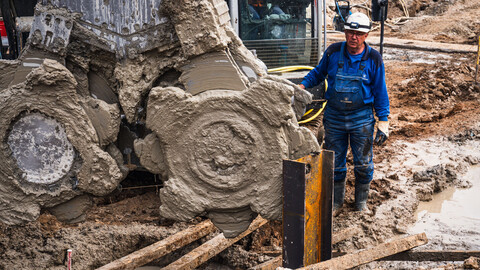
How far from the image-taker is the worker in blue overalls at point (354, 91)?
14.4ft

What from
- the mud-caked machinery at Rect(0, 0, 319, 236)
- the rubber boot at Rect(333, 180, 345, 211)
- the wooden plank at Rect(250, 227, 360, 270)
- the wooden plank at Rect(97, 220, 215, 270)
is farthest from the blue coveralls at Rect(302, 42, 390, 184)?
the wooden plank at Rect(97, 220, 215, 270)

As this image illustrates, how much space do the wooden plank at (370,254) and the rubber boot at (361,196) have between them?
101 centimetres

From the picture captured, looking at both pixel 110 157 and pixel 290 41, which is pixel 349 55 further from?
pixel 290 41

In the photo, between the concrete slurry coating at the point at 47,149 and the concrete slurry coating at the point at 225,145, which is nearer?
the concrete slurry coating at the point at 225,145

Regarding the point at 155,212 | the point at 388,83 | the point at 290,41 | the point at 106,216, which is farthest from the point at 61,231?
the point at 388,83

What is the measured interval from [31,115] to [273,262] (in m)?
2.01

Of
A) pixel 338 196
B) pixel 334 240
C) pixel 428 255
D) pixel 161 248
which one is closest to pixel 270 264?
pixel 334 240

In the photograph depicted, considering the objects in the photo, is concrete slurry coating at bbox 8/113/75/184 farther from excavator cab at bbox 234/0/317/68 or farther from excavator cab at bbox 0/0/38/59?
excavator cab at bbox 0/0/38/59

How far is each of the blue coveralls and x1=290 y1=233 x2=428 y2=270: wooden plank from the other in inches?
39.8

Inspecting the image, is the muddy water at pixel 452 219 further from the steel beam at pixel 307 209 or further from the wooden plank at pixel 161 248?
the wooden plank at pixel 161 248

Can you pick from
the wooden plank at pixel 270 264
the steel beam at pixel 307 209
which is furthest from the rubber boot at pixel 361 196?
the steel beam at pixel 307 209

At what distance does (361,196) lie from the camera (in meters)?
5.11

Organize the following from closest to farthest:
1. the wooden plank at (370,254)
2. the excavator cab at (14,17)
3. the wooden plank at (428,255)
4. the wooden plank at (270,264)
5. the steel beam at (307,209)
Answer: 1. the steel beam at (307,209)
2. the wooden plank at (370,254)
3. the wooden plank at (270,264)
4. the wooden plank at (428,255)
5. the excavator cab at (14,17)

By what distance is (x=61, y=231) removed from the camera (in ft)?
15.2
